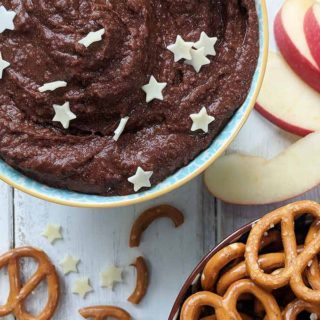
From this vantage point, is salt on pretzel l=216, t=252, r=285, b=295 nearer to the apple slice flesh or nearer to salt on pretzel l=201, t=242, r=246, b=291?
salt on pretzel l=201, t=242, r=246, b=291

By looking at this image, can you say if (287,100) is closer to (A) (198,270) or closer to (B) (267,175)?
(B) (267,175)

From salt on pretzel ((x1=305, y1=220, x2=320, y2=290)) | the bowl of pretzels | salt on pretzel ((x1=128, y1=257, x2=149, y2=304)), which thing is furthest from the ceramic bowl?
salt on pretzel ((x1=128, y1=257, x2=149, y2=304))

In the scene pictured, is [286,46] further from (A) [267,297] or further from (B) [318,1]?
(A) [267,297]

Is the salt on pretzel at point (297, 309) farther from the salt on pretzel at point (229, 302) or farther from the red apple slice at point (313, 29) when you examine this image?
the red apple slice at point (313, 29)

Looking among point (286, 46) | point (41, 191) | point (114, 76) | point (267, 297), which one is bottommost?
point (267, 297)

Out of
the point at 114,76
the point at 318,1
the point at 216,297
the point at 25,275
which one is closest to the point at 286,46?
the point at 318,1

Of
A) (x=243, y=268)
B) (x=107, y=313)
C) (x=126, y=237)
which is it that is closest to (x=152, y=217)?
(x=126, y=237)
